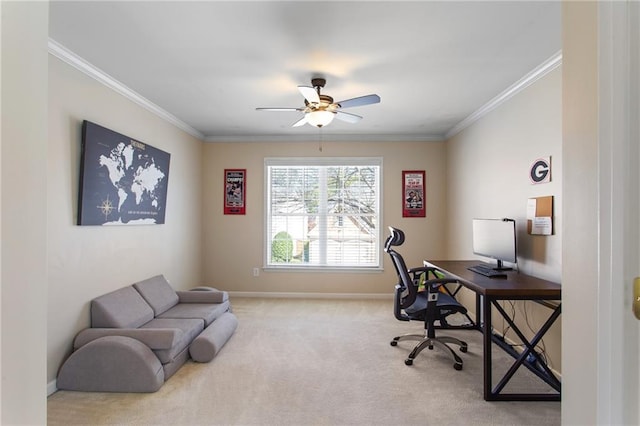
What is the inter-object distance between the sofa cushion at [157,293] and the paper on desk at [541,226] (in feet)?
12.2

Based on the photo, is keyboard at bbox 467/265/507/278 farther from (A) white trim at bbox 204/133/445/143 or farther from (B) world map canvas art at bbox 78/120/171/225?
(B) world map canvas art at bbox 78/120/171/225

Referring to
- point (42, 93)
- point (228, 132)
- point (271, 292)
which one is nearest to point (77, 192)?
point (42, 93)

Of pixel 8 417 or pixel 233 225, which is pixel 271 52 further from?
pixel 233 225

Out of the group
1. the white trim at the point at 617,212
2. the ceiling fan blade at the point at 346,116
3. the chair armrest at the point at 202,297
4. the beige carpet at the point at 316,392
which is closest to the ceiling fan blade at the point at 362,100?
the ceiling fan blade at the point at 346,116

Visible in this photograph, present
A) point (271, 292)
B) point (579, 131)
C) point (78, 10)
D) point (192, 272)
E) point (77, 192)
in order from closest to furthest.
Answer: point (579, 131), point (78, 10), point (77, 192), point (192, 272), point (271, 292)

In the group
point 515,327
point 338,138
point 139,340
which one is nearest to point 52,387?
point 139,340

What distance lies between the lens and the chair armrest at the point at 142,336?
2.47 m

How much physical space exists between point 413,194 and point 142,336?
4.02 meters

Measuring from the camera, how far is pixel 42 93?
719 mm

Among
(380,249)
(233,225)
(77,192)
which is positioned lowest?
(380,249)

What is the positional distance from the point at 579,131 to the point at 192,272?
4.86 metres

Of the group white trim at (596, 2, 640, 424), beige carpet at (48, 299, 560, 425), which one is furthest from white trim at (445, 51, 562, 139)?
beige carpet at (48, 299, 560, 425)

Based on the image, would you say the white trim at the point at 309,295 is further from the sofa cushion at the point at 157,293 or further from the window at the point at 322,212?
the sofa cushion at the point at 157,293

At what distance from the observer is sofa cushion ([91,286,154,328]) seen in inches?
105
